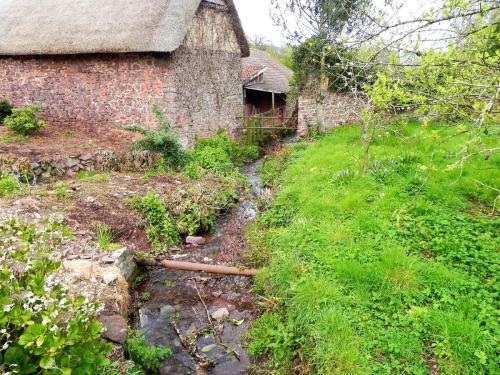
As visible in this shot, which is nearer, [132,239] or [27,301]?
[27,301]

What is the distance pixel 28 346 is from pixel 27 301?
41cm

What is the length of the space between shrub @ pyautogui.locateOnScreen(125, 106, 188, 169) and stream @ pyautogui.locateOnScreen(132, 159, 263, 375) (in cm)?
379

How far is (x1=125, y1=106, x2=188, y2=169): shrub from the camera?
32.2 ft

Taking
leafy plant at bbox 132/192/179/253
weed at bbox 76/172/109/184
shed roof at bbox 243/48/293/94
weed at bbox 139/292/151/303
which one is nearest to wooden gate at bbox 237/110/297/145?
shed roof at bbox 243/48/293/94

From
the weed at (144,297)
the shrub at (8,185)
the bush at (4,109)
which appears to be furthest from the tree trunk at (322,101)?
the bush at (4,109)

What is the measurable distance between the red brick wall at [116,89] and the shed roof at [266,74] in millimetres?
5234

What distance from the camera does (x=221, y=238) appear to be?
731 cm

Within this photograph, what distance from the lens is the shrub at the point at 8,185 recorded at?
7295 millimetres

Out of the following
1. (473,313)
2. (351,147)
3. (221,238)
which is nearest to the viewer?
(473,313)

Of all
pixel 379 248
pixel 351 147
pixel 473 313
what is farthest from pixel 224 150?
pixel 473 313

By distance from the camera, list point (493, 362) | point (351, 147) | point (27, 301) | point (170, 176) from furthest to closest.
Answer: point (351, 147)
point (170, 176)
point (493, 362)
point (27, 301)

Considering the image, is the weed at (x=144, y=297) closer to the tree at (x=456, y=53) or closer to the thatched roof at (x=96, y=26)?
the tree at (x=456, y=53)

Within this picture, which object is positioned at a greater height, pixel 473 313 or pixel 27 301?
pixel 27 301

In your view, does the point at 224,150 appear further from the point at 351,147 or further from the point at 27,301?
the point at 27,301
